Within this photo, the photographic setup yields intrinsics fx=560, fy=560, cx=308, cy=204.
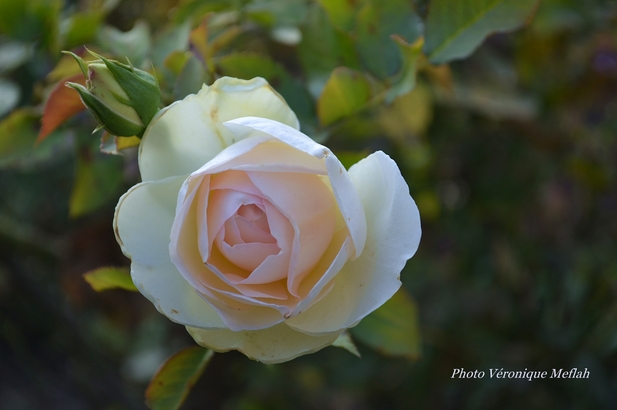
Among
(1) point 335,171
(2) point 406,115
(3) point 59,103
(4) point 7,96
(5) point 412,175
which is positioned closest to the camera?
(1) point 335,171

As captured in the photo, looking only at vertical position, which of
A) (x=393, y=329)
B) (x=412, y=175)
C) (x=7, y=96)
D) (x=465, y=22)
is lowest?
(x=412, y=175)

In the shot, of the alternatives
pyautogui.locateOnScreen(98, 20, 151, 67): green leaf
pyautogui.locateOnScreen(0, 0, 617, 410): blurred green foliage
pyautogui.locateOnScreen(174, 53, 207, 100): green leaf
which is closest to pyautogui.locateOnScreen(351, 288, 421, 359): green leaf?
pyautogui.locateOnScreen(0, 0, 617, 410): blurred green foliage

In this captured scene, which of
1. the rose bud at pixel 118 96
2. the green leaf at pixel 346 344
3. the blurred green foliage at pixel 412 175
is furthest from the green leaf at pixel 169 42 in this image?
the green leaf at pixel 346 344

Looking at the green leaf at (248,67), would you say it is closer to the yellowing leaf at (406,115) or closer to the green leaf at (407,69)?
the green leaf at (407,69)

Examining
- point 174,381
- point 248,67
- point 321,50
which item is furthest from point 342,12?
point 174,381

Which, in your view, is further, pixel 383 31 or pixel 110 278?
pixel 383 31

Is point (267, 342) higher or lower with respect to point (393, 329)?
higher

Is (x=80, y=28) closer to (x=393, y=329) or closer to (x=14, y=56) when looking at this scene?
(x=14, y=56)

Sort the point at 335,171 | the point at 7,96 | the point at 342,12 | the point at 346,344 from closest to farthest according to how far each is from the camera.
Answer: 1. the point at 335,171
2. the point at 346,344
3. the point at 342,12
4. the point at 7,96
